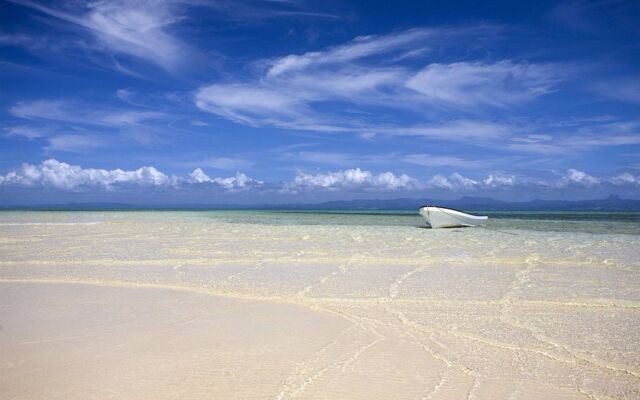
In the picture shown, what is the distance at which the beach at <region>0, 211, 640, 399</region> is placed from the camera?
462 cm

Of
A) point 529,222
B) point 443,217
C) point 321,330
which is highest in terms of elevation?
point 443,217

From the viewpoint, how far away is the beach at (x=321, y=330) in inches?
182

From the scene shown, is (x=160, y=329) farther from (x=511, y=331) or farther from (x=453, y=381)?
(x=511, y=331)

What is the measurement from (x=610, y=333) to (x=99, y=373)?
6.47 meters

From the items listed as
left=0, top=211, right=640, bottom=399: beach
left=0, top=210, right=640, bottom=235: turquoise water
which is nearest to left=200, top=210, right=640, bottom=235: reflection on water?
left=0, top=210, right=640, bottom=235: turquoise water

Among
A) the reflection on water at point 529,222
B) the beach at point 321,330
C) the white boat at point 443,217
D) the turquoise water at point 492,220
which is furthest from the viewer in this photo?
the turquoise water at point 492,220

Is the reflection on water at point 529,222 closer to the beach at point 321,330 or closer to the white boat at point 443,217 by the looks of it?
the white boat at point 443,217

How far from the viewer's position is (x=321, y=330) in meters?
6.58

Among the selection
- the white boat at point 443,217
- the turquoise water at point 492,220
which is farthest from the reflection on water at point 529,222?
the white boat at point 443,217

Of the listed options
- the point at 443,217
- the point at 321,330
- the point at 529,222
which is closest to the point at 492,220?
the point at 529,222

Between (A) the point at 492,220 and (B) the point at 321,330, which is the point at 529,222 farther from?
(B) the point at 321,330

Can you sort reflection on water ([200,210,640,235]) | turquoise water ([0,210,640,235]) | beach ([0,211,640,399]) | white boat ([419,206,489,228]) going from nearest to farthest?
beach ([0,211,640,399])
reflection on water ([200,210,640,235])
white boat ([419,206,489,228])
turquoise water ([0,210,640,235])

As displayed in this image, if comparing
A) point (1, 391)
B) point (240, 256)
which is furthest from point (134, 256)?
point (1, 391)

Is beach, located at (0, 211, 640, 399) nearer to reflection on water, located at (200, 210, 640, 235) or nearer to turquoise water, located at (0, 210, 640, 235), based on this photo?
reflection on water, located at (200, 210, 640, 235)
